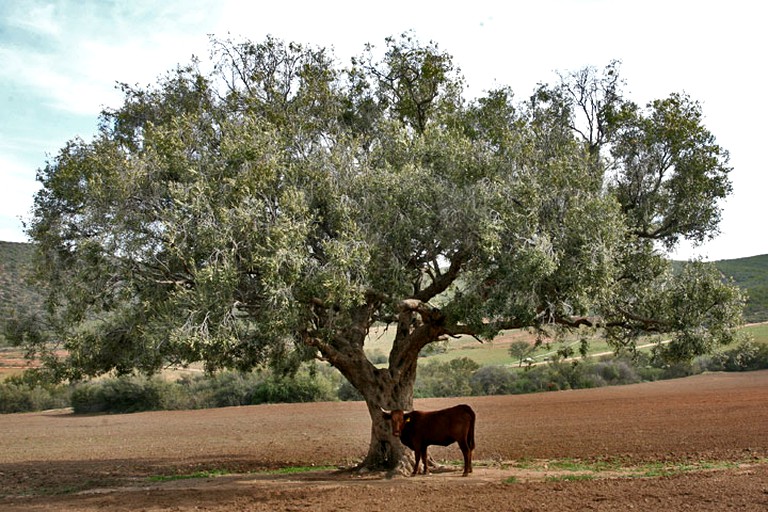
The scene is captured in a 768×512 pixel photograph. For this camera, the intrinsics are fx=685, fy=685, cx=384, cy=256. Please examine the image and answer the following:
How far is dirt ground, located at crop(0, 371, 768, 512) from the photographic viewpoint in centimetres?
1315

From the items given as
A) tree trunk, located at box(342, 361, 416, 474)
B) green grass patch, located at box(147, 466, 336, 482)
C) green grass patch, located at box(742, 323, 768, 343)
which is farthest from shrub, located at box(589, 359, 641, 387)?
tree trunk, located at box(342, 361, 416, 474)

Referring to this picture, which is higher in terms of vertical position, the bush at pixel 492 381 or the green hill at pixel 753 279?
the green hill at pixel 753 279

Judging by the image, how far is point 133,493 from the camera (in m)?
16.4

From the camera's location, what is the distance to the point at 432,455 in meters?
23.8

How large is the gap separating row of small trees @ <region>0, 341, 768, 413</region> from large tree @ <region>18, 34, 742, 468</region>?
32761 mm

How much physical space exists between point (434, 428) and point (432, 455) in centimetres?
803

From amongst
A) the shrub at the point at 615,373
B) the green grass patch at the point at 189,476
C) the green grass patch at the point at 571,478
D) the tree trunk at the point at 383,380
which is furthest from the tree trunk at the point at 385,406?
the shrub at the point at 615,373

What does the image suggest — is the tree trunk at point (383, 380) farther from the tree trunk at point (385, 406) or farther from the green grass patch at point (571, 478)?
the green grass patch at point (571, 478)

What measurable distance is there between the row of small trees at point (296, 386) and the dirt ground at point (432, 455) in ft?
16.2

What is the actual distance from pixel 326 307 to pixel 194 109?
6.92 m

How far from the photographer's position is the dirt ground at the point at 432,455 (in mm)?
13148

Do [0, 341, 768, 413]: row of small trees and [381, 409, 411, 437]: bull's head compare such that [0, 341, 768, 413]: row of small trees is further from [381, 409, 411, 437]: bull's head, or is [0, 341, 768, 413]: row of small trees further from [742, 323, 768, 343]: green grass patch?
[381, 409, 411, 437]: bull's head

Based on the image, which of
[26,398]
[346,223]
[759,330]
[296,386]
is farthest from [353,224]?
[759,330]

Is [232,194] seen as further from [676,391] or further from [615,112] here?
[676,391]
